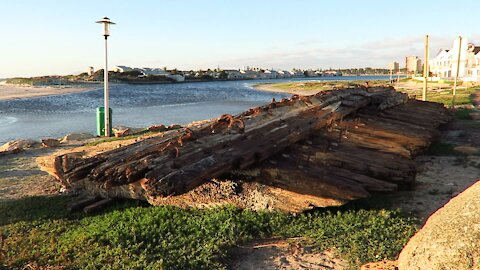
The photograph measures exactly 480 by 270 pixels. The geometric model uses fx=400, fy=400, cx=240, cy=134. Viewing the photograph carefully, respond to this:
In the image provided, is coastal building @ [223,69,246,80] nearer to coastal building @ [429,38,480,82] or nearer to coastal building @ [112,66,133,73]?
coastal building @ [112,66,133,73]

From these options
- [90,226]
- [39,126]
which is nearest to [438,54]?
[39,126]

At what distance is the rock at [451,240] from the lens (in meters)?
3.49

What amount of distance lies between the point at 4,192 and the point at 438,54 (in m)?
80.6

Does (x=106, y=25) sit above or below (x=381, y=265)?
above

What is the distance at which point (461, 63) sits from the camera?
61312mm

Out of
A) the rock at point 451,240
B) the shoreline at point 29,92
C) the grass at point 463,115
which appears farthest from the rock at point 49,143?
the shoreline at point 29,92

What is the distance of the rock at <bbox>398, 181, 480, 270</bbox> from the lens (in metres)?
3.49

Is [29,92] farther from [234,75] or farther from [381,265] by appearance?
[234,75]

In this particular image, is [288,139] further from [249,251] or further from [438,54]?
[438,54]

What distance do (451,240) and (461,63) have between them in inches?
2638

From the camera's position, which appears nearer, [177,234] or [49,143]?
[177,234]

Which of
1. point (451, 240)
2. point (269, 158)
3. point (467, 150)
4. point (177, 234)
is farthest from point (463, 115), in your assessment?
point (451, 240)

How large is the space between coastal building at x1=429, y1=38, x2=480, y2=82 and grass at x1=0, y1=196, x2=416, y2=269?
5349 cm

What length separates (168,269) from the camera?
16.2ft
